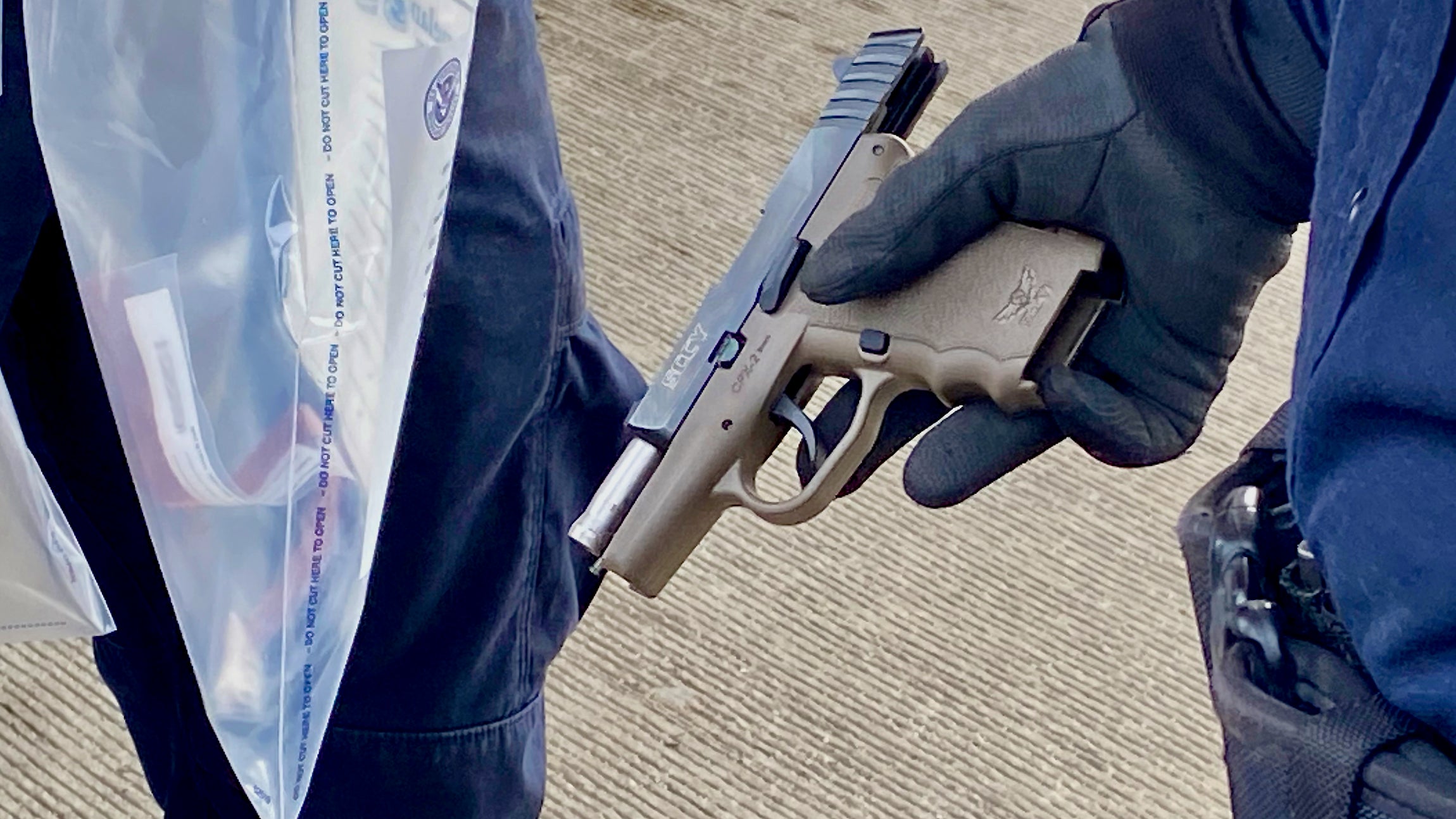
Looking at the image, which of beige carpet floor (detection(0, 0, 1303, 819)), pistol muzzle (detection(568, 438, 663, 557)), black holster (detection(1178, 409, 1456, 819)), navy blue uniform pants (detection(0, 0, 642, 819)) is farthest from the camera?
beige carpet floor (detection(0, 0, 1303, 819))

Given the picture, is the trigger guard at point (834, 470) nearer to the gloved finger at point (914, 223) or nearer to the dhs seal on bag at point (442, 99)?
the gloved finger at point (914, 223)

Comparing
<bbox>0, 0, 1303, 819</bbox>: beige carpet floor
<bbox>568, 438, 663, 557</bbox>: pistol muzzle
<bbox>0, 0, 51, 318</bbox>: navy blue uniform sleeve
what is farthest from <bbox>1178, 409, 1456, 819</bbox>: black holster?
<bbox>0, 0, 1303, 819</bbox>: beige carpet floor

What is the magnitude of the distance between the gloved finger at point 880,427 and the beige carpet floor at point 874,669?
37cm

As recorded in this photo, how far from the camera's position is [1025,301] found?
476mm

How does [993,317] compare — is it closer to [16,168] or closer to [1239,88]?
[1239,88]

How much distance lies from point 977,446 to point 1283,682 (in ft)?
0.55

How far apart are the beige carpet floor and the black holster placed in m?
0.49

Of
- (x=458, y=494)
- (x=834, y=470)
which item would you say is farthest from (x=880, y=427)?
(x=458, y=494)

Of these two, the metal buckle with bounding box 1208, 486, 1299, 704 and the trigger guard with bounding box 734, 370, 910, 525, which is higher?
the metal buckle with bounding box 1208, 486, 1299, 704

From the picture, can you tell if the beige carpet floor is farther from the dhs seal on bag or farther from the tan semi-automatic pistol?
the dhs seal on bag

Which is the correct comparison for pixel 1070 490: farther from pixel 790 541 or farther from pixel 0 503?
pixel 0 503

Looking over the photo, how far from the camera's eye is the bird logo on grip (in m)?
0.47

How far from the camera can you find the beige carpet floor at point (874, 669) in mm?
854

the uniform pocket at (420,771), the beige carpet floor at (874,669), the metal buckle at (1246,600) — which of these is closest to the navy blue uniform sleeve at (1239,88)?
the metal buckle at (1246,600)
